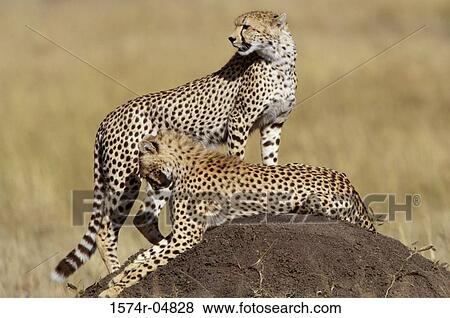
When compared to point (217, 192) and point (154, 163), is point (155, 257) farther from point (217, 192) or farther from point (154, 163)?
point (154, 163)

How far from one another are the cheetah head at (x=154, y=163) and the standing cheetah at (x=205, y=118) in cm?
79

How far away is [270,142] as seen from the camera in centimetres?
856

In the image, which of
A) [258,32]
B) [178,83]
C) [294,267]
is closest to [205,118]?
[258,32]

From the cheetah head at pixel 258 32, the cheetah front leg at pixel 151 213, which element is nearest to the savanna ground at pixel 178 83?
the cheetah front leg at pixel 151 213

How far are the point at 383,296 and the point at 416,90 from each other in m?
11.6

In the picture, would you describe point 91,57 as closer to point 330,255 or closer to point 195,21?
point 195,21

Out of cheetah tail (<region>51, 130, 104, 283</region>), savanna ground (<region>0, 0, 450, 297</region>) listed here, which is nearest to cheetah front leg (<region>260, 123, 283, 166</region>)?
cheetah tail (<region>51, 130, 104, 283</region>)

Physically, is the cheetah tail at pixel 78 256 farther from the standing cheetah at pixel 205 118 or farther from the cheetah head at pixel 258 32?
the cheetah head at pixel 258 32

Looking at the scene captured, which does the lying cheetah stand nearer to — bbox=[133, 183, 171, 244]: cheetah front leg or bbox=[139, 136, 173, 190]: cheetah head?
bbox=[139, 136, 173, 190]: cheetah head

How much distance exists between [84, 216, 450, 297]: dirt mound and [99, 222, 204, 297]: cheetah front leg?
136 mm

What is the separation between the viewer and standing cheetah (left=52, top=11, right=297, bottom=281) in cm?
840

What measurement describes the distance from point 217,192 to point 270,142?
1425 millimetres
